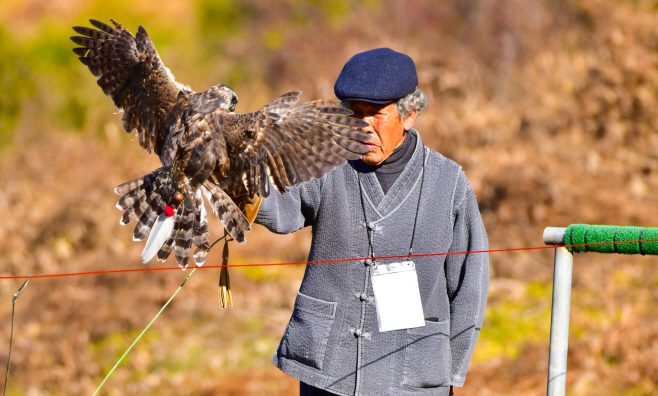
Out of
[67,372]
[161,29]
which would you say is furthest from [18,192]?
[161,29]

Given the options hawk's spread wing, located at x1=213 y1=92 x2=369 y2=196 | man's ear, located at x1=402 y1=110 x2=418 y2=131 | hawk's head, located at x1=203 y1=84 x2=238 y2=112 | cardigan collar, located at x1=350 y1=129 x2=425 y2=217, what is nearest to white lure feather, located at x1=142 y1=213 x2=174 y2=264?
hawk's spread wing, located at x1=213 y1=92 x2=369 y2=196

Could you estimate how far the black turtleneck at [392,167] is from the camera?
215 centimetres

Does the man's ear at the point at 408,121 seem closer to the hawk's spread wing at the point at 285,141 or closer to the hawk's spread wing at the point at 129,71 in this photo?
the hawk's spread wing at the point at 285,141

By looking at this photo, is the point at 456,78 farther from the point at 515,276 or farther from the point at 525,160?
the point at 515,276

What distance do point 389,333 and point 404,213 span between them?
42cm

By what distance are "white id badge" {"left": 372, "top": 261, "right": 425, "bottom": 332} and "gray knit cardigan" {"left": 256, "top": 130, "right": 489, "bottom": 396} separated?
0.07 m

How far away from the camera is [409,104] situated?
6.95 feet

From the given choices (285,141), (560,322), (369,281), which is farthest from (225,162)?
(560,322)

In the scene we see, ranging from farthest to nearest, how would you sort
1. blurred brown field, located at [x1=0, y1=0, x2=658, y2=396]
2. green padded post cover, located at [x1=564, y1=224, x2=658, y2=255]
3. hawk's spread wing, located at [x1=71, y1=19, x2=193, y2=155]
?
blurred brown field, located at [x1=0, y1=0, x2=658, y2=396], hawk's spread wing, located at [x1=71, y1=19, x2=193, y2=155], green padded post cover, located at [x1=564, y1=224, x2=658, y2=255]

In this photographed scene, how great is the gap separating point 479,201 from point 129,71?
16.3 ft

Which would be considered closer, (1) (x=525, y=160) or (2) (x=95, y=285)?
(2) (x=95, y=285)

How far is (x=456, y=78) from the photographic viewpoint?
814 centimetres

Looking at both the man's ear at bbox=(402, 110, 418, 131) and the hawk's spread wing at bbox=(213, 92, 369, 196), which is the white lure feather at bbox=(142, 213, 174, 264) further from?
the man's ear at bbox=(402, 110, 418, 131)

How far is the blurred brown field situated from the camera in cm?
479
